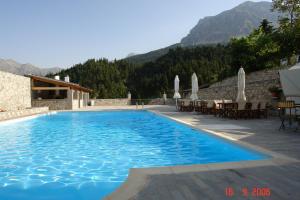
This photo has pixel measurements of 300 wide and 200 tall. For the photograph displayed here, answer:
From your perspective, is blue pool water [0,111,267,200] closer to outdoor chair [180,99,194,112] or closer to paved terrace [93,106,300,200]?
paved terrace [93,106,300,200]

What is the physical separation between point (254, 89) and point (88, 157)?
14102mm

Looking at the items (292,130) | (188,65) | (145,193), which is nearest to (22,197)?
(145,193)

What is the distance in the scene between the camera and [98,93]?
5841 centimetres

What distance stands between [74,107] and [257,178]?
2671 cm

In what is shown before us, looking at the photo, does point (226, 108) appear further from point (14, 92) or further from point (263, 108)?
point (14, 92)

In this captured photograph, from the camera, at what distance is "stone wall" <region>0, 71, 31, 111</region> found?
21281 mm

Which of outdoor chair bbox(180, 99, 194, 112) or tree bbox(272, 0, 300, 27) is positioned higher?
tree bbox(272, 0, 300, 27)

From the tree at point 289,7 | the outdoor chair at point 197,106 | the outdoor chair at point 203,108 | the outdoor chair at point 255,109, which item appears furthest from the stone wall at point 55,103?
the tree at point 289,7

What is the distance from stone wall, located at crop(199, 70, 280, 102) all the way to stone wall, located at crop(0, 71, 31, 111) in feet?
56.7

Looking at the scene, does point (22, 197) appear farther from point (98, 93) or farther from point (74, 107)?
point (98, 93)

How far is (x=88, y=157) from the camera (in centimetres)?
727

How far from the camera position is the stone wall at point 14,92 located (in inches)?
838

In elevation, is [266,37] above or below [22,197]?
above

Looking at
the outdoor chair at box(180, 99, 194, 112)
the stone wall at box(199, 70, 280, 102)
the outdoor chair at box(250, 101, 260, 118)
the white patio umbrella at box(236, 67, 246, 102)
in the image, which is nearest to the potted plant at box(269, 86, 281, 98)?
the stone wall at box(199, 70, 280, 102)
